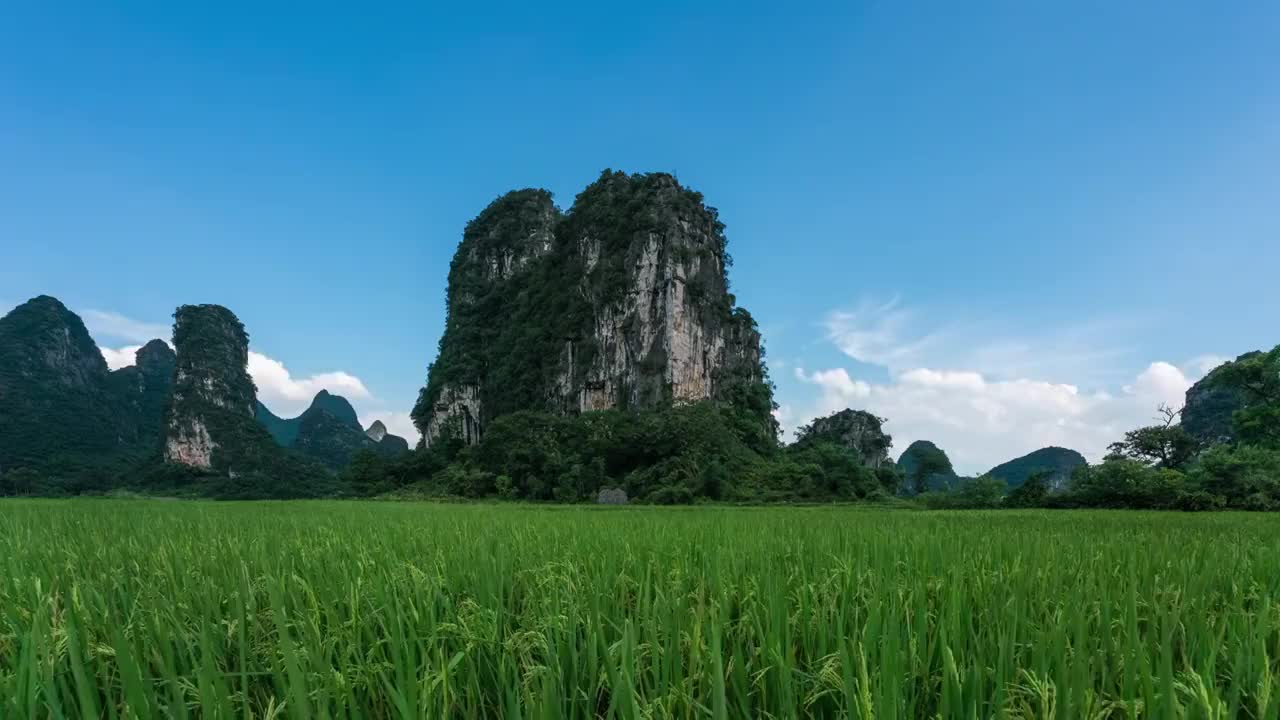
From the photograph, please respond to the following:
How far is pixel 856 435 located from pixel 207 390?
59.9 metres

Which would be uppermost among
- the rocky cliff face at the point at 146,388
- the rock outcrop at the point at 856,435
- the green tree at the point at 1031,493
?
the rocky cliff face at the point at 146,388

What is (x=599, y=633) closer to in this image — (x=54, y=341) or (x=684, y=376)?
(x=684, y=376)

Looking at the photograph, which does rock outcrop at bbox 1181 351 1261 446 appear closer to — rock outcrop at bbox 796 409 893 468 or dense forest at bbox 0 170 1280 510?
dense forest at bbox 0 170 1280 510

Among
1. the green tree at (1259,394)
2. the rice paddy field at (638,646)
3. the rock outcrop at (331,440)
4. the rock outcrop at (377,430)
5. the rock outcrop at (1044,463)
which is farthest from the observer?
the rock outcrop at (377,430)

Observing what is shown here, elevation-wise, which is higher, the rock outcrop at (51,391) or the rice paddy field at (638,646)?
the rock outcrop at (51,391)

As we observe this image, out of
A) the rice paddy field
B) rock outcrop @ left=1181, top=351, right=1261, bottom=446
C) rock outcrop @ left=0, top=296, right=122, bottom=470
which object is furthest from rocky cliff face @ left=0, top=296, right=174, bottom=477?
rock outcrop @ left=1181, top=351, right=1261, bottom=446

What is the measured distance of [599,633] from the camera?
1.39 m

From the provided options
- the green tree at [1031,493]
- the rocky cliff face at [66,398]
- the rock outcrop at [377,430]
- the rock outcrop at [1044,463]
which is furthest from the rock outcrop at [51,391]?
the rock outcrop at [1044,463]

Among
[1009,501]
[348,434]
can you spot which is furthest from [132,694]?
[348,434]

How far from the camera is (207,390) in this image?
192 ft

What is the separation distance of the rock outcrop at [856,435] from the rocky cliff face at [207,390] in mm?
51528

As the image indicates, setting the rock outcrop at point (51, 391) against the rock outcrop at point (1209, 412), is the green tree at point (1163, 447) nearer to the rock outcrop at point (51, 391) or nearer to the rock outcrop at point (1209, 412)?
the rock outcrop at point (1209, 412)

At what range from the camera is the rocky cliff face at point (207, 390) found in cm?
5522

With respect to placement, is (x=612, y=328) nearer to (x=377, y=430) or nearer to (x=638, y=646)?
(x=638, y=646)
